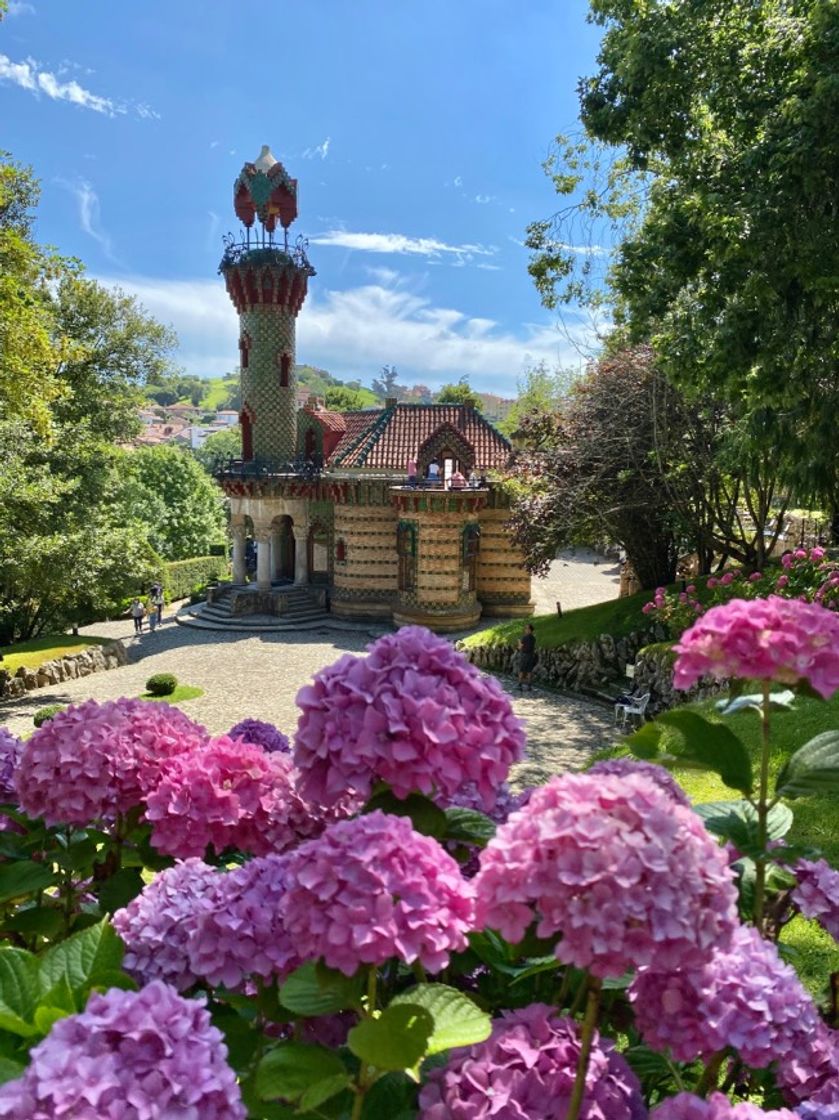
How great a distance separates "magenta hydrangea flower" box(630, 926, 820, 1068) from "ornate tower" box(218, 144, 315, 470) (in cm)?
2637

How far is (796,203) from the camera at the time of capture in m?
8.93

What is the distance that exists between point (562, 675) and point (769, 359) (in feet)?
32.2

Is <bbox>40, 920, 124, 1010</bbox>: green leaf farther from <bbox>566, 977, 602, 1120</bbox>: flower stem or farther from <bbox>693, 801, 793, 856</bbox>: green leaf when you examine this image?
<bbox>693, 801, 793, 856</bbox>: green leaf

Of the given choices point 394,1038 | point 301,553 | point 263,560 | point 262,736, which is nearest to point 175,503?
point 301,553

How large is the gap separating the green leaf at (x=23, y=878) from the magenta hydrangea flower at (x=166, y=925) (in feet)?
1.48

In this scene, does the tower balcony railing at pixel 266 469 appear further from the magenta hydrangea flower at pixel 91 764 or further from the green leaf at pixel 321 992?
the green leaf at pixel 321 992

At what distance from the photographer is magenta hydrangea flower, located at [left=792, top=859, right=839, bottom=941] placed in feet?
6.49

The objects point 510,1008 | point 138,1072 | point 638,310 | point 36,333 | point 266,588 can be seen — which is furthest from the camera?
point 266,588

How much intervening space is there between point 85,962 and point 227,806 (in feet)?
1.86

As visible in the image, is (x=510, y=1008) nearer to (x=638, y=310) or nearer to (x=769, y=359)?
(x=769, y=359)

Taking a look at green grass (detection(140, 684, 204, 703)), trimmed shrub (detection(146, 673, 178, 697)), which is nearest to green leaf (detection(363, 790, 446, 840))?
green grass (detection(140, 684, 204, 703))

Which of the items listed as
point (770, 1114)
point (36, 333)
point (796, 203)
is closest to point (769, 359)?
point (796, 203)

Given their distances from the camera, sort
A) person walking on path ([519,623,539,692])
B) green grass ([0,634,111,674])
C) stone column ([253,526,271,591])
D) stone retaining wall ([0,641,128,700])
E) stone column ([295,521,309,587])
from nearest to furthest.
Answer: person walking on path ([519,623,539,692])
stone retaining wall ([0,641,128,700])
green grass ([0,634,111,674])
stone column ([253,526,271,591])
stone column ([295,521,309,587])

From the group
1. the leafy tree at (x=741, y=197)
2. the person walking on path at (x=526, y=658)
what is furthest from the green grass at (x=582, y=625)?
the leafy tree at (x=741, y=197)
